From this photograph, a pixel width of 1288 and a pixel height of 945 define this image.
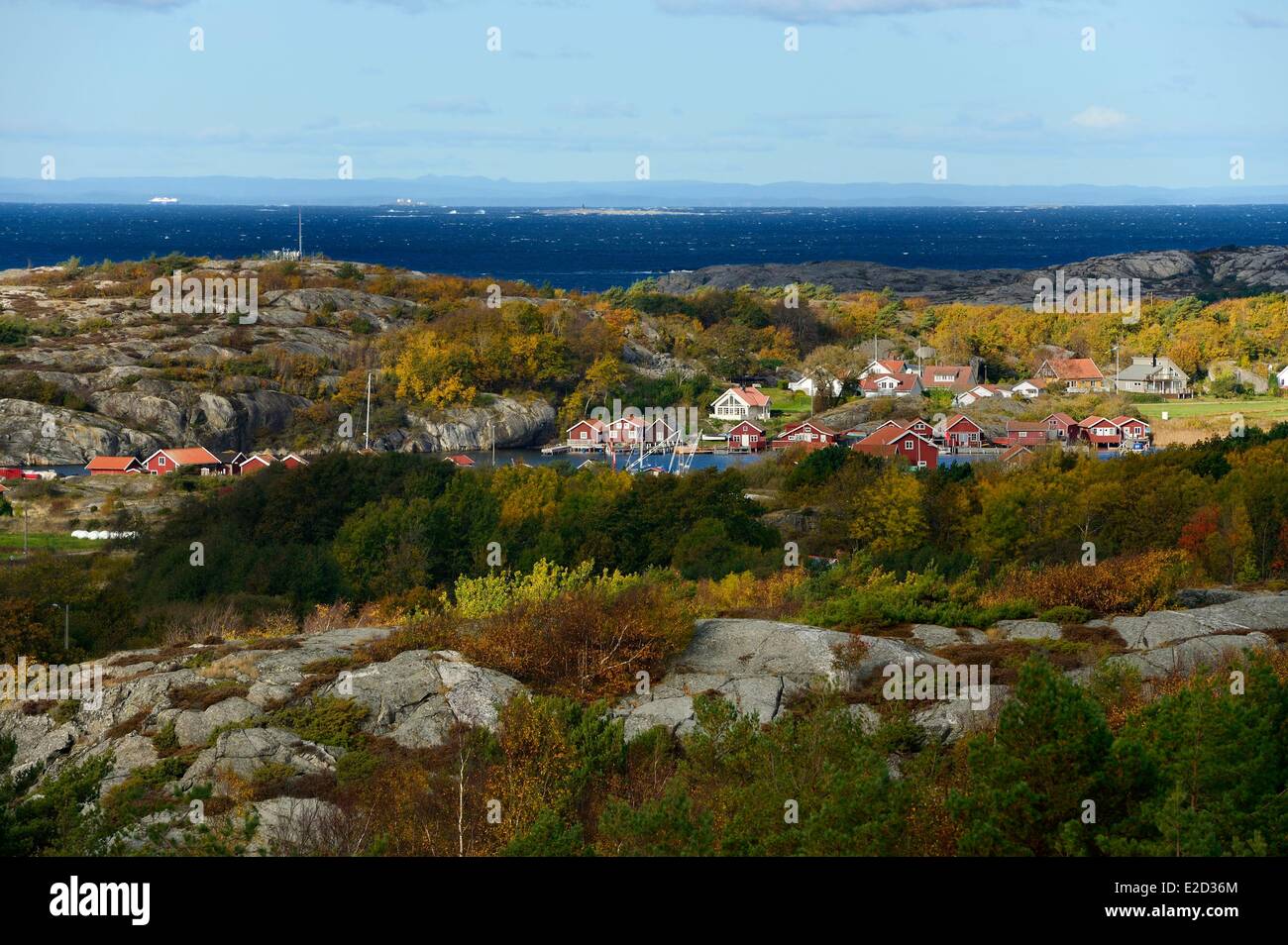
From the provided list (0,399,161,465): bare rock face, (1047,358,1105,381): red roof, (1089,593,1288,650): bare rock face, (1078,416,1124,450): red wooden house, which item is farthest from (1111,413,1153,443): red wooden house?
(0,399,161,465): bare rock face

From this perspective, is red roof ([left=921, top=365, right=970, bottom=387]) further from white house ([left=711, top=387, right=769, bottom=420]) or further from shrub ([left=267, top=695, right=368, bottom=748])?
shrub ([left=267, top=695, right=368, bottom=748])

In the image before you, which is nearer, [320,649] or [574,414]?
[320,649]

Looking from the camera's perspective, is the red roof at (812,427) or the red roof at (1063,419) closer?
the red roof at (1063,419)

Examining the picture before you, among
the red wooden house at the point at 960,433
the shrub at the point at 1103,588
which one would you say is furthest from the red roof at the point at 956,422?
the shrub at the point at 1103,588

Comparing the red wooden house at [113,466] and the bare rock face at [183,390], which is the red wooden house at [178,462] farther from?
the bare rock face at [183,390]

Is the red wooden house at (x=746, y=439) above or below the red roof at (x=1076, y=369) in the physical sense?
below
